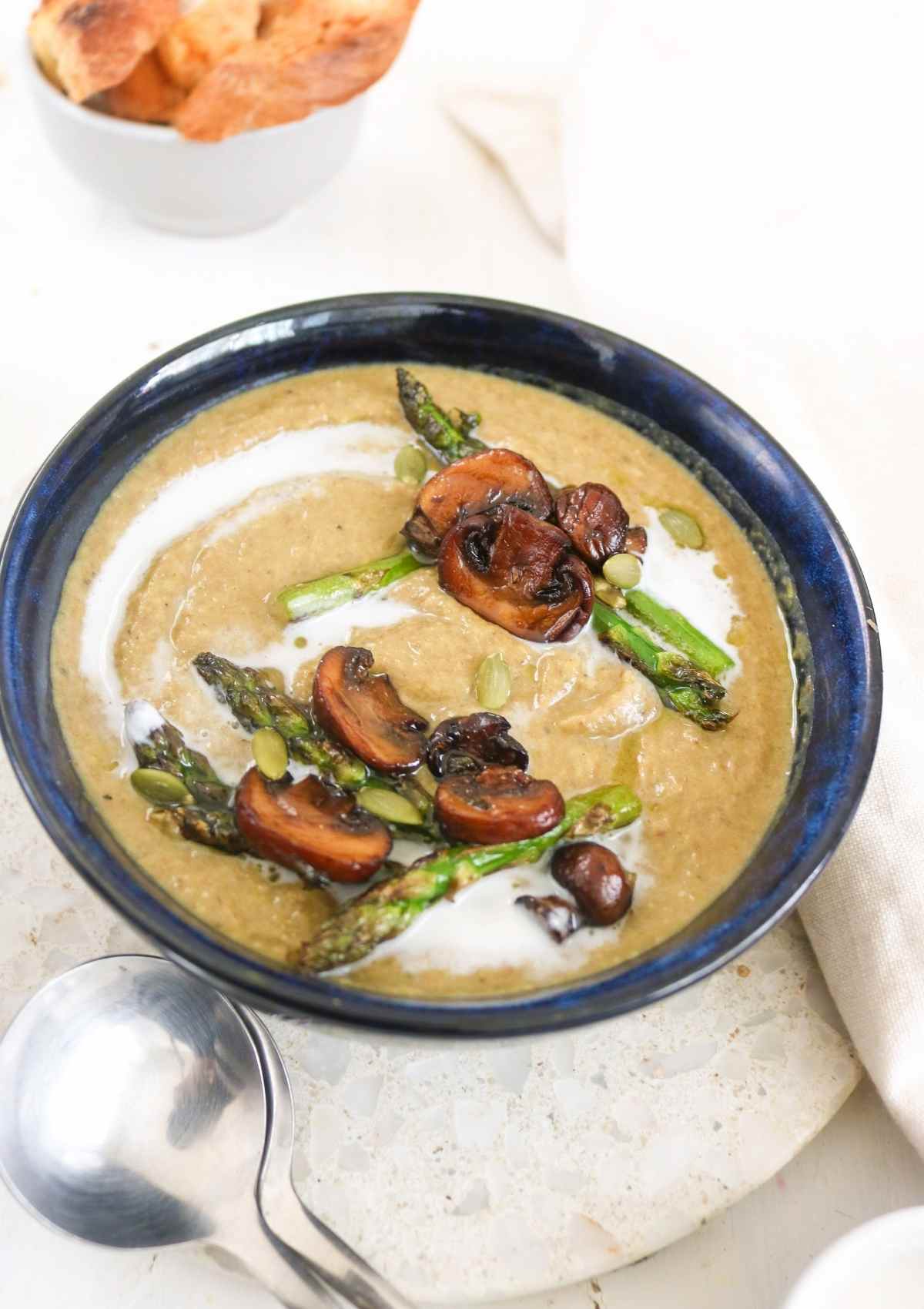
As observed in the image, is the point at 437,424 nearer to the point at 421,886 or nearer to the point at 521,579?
the point at 521,579

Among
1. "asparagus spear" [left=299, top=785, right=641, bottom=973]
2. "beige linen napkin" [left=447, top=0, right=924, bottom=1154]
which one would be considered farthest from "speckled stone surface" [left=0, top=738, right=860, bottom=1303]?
"beige linen napkin" [left=447, top=0, right=924, bottom=1154]

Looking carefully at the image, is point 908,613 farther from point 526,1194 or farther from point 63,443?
point 63,443

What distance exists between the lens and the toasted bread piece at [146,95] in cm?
446

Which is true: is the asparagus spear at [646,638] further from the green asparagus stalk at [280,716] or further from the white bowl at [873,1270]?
the white bowl at [873,1270]

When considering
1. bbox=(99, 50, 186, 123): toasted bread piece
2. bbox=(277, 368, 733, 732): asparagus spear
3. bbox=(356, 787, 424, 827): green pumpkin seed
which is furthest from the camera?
bbox=(99, 50, 186, 123): toasted bread piece

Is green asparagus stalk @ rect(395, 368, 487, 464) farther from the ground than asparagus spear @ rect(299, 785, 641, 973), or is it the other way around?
green asparagus stalk @ rect(395, 368, 487, 464)

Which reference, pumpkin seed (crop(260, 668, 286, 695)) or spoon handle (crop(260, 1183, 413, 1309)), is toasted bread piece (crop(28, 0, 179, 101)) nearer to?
pumpkin seed (crop(260, 668, 286, 695))

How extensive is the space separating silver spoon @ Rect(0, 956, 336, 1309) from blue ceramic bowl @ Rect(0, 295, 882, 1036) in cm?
47

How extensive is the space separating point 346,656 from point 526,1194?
1.40 metres

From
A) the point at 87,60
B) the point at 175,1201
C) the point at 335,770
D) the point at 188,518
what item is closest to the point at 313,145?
the point at 87,60

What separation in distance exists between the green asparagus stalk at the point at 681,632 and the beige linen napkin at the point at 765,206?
125 cm

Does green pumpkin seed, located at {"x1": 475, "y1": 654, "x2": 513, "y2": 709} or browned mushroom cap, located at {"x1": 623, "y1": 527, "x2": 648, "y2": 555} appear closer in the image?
green pumpkin seed, located at {"x1": 475, "y1": 654, "x2": 513, "y2": 709}

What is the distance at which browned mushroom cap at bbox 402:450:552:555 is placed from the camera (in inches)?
145

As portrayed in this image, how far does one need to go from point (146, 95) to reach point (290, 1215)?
141 inches
